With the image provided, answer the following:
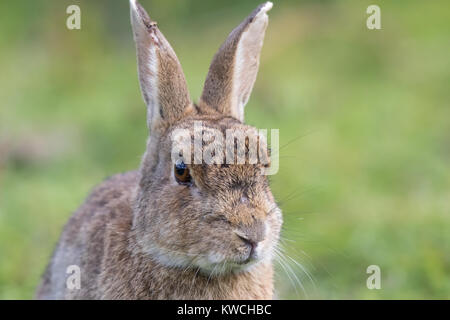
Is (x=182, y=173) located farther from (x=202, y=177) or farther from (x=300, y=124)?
(x=300, y=124)

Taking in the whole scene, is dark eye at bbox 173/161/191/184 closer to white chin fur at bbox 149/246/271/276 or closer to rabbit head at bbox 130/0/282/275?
rabbit head at bbox 130/0/282/275

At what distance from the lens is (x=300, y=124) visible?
1003 cm

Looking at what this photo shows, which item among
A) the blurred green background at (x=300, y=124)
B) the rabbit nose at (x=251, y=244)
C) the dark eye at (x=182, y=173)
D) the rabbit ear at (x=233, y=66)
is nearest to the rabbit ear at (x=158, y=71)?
the rabbit ear at (x=233, y=66)

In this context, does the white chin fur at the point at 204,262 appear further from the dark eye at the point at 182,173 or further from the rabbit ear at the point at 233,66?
the rabbit ear at the point at 233,66

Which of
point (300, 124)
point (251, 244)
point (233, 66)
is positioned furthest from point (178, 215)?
point (300, 124)

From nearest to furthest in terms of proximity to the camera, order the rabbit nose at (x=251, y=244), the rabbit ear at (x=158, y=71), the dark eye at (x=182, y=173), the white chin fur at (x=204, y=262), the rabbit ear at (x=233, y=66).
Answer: the rabbit nose at (x=251, y=244)
the white chin fur at (x=204, y=262)
the dark eye at (x=182, y=173)
the rabbit ear at (x=158, y=71)
the rabbit ear at (x=233, y=66)

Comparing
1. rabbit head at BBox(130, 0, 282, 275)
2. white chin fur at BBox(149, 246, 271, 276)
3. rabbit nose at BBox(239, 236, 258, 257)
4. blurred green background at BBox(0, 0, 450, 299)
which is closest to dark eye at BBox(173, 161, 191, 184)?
rabbit head at BBox(130, 0, 282, 275)

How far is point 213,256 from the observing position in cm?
423

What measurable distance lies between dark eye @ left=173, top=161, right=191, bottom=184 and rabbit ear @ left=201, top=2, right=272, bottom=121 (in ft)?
2.43

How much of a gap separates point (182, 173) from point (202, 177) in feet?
0.51

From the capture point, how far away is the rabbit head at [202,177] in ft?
13.9

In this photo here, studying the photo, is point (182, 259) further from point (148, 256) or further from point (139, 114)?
point (139, 114)

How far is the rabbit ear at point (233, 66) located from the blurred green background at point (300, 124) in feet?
1.56
